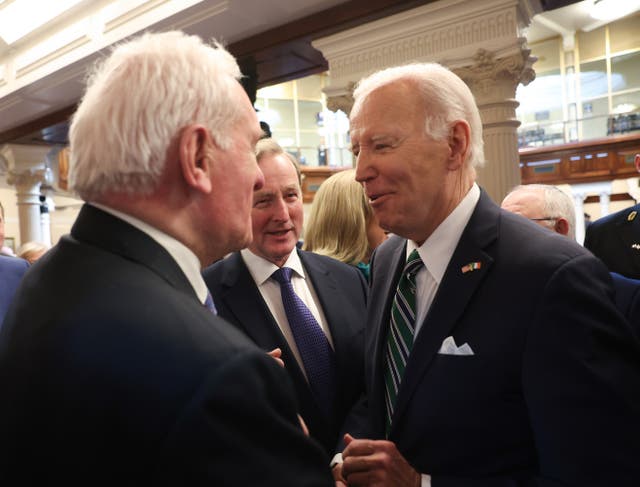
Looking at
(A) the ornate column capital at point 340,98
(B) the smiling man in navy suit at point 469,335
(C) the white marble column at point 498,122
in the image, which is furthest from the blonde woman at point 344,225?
(A) the ornate column capital at point 340,98

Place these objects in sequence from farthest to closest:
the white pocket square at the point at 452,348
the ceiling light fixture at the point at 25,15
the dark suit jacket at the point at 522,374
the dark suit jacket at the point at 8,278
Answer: the ceiling light fixture at the point at 25,15, the dark suit jacket at the point at 8,278, the white pocket square at the point at 452,348, the dark suit jacket at the point at 522,374

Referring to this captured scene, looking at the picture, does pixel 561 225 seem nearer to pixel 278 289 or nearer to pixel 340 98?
pixel 278 289

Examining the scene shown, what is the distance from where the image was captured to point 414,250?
5.33 feet

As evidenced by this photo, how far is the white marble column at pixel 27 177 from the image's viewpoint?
9352 millimetres

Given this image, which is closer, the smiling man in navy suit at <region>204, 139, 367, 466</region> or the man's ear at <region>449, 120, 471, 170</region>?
the man's ear at <region>449, 120, 471, 170</region>

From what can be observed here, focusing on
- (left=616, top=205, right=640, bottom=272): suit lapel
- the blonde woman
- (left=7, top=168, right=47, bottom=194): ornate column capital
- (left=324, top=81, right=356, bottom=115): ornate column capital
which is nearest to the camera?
(left=616, top=205, right=640, bottom=272): suit lapel

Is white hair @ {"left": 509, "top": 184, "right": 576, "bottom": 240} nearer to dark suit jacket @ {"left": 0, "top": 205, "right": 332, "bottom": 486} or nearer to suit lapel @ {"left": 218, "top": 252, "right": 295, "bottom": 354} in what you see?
suit lapel @ {"left": 218, "top": 252, "right": 295, "bottom": 354}

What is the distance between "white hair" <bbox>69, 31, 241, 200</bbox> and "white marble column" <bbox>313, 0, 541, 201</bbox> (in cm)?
369

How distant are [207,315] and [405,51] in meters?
4.31

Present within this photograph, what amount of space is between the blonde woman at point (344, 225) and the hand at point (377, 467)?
125 centimetres

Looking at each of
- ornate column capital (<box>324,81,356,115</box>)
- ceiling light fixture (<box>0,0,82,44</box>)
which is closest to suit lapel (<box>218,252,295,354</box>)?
ornate column capital (<box>324,81,356,115</box>)

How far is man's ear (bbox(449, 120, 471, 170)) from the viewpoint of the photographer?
1.57 m

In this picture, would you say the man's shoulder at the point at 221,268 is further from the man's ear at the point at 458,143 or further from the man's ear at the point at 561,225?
the man's ear at the point at 561,225

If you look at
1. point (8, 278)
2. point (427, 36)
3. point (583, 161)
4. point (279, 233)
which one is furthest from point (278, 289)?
point (583, 161)
